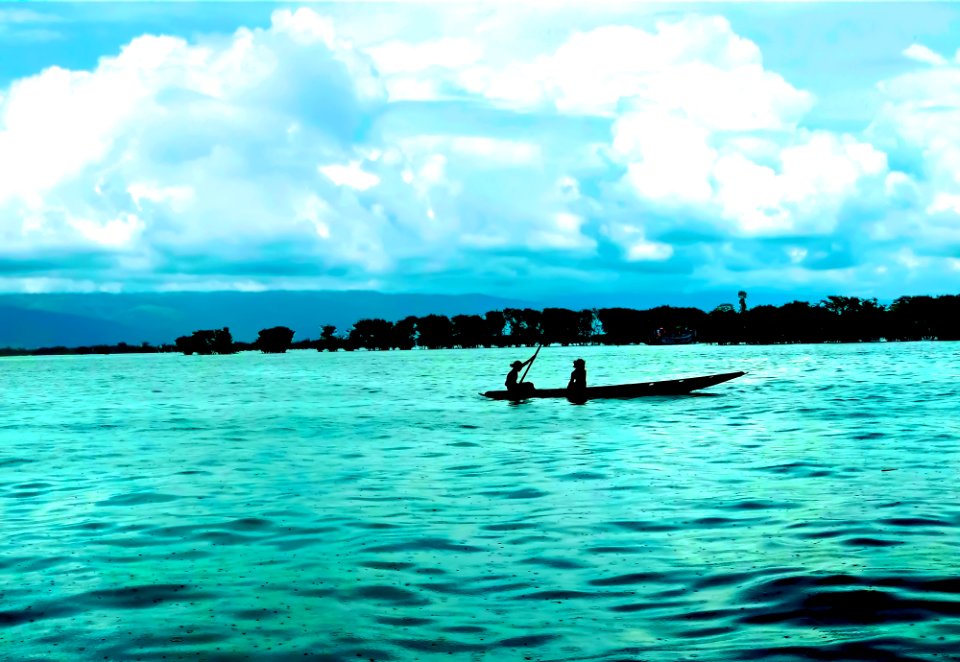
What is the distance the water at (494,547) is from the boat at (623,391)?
540 inches

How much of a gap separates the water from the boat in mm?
13712

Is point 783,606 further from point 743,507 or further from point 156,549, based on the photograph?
point 156,549

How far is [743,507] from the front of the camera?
18203 mm

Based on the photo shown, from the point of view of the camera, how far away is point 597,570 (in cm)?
1366

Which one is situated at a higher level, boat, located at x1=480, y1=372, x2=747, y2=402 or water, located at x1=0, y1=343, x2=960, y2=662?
boat, located at x1=480, y1=372, x2=747, y2=402

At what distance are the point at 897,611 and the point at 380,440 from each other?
25.3 metres

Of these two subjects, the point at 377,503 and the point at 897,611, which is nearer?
the point at 897,611

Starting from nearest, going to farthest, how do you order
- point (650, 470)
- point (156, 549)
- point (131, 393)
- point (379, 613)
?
1. point (379, 613)
2. point (156, 549)
3. point (650, 470)
4. point (131, 393)

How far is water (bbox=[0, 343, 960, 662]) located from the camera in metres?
10.8

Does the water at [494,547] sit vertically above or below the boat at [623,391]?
below

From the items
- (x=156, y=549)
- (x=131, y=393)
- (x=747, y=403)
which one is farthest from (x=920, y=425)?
(x=131, y=393)

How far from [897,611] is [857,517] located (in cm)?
582

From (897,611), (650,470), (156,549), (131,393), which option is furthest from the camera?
(131,393)

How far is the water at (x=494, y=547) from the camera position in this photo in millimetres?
10844
